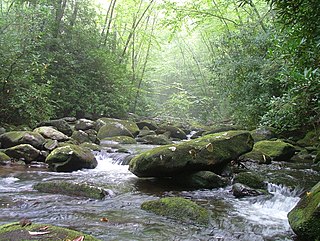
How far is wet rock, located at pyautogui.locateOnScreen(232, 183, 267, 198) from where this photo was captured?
612 cm

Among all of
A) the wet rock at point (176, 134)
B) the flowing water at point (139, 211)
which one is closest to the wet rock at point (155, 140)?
the wet rock at point (176, 134)

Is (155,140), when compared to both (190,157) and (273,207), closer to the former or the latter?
(190,157)

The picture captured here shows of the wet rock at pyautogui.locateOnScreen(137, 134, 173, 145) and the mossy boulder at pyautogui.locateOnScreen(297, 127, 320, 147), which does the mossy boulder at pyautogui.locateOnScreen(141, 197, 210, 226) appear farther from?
the wet rock at pyautogui.locateOnScreen(137, 134, 173, 145)

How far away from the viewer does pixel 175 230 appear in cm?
439

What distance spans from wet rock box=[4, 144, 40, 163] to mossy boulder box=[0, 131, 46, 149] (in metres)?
0.45

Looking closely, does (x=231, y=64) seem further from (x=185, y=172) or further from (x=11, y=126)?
(x=11, y=126)

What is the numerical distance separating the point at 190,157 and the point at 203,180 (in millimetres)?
554

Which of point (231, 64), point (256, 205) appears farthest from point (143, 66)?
point (256, 205)

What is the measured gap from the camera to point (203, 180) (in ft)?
22.4

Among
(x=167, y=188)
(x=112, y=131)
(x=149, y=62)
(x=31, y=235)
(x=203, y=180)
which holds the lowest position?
(x=167, y=188)

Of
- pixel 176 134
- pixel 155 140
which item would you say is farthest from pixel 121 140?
pixel 176 134

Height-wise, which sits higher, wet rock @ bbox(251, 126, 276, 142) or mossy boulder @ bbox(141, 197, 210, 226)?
wet rock @ bbox(251, 126, 276, 142)

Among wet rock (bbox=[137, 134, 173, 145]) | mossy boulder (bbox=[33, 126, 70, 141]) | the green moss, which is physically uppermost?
mossy boulder (bbox=[33, 126, 70, 141])

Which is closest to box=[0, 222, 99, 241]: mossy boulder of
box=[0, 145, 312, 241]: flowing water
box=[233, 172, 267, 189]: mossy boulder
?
box=[0, 145, 312, 241]: flowing water
